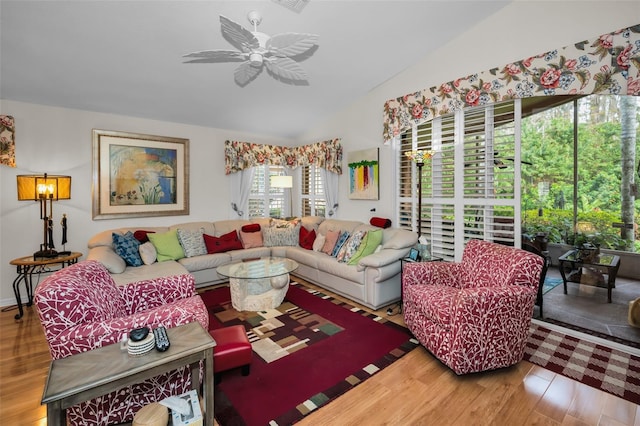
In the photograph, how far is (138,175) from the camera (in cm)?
452

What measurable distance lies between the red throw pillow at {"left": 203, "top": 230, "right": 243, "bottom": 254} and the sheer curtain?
795 mm

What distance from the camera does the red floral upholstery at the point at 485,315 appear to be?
6.89 feet

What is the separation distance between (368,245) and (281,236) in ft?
6.15

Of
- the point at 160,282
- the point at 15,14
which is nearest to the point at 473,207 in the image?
the point at 160,282

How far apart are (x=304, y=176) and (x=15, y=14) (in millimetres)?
4422

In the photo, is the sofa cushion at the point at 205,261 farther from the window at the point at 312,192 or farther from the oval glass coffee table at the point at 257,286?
the window at the point at 312,192

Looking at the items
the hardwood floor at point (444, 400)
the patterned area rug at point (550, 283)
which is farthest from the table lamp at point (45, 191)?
the patterned area rug at point (550, 283)

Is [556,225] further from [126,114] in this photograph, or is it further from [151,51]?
[126,114]

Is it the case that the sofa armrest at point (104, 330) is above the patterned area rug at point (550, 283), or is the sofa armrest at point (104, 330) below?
above

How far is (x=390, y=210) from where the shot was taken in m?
4.33

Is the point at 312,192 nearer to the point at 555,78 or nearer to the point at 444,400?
the point at 555,78

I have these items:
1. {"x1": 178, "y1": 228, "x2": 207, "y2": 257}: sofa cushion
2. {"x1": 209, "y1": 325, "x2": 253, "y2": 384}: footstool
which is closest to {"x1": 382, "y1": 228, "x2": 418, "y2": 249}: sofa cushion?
{"x1": 209, "y1": 325, "x2": 253, "y2": 384}: footstool

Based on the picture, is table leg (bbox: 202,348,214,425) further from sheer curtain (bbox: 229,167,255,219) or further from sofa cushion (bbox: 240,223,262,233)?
sheer curtain (bbox: 229,167,255,219)

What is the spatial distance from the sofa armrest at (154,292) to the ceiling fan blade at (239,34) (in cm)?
204
